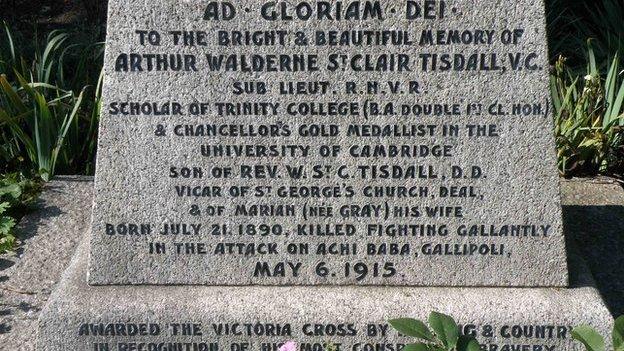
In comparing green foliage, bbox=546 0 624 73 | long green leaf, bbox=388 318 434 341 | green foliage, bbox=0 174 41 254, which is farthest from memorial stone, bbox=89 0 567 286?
green foliage, bbox=546 0 624 73

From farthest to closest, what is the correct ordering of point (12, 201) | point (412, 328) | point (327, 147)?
point (12, 201) → point (327, 147) → point (412, 328)

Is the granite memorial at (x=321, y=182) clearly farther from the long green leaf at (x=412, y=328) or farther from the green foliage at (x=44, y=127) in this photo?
the green foliage at (x=44, y=127)

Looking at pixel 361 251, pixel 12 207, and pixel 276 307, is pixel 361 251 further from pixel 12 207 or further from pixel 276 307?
pixel 12 207

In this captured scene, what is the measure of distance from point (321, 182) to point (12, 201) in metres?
1.76

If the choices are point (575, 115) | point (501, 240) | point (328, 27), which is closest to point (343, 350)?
point (501, 240)

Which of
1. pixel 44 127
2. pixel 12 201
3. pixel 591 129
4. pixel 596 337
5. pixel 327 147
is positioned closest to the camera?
pixel 596 337

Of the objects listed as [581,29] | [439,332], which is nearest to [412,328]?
[439,332]

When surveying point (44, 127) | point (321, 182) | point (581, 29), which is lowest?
point (321, 182)

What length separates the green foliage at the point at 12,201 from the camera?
357 cm

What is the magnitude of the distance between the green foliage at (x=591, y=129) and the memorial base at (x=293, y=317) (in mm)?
1647

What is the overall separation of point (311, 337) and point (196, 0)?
1218 millimetres

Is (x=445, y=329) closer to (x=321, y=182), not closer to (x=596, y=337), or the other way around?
(x=596, y=337)

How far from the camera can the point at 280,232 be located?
2.92 metres

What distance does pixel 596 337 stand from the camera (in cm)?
207
